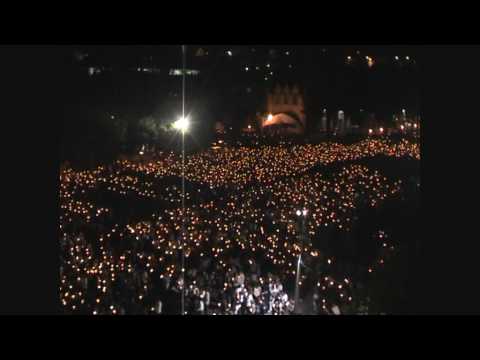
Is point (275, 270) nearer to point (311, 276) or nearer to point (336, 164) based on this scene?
point (311, 276)

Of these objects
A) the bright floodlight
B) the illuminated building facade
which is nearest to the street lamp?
the bright floodlight

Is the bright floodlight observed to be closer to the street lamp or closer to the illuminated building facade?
the street lamp

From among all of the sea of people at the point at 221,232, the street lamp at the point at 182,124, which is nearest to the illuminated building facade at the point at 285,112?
the sea of people at the point at 221,232

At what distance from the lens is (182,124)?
3387 mm

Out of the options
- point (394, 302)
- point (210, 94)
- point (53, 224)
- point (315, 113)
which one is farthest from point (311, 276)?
point (53, 224)

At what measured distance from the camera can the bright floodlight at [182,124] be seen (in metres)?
3.39

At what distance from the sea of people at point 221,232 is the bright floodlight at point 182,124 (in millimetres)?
183

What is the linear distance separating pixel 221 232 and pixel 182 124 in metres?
0.76

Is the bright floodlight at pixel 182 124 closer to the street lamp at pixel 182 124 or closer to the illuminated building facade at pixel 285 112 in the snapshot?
the street lamp at pixel 182 124

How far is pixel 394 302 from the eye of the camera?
3.20 m

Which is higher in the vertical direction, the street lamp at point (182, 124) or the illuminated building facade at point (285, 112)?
the illuminated building facade at point (285, 112)

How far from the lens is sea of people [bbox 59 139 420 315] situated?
11.3ft

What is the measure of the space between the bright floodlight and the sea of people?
0.60 ft

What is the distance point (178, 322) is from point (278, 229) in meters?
1.12
